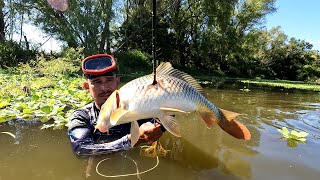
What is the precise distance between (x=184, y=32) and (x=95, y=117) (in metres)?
29.4

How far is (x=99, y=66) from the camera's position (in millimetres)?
3521

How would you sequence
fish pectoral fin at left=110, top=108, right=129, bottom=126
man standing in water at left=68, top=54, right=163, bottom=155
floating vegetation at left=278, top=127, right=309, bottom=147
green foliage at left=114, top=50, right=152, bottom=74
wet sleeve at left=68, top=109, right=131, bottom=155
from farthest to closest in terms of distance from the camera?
green foliage at left=114, top=50, right=152, bottom=74, floating vegetation at left=278, top=127, right=309, bottom=147, man standing in water at left=68, top=54, right=163, bottom=155, wet sleeve at left=68, top=109, right=131, bottom=155, fish pectoral fin at left=110, top=108, right=129, bottom=126

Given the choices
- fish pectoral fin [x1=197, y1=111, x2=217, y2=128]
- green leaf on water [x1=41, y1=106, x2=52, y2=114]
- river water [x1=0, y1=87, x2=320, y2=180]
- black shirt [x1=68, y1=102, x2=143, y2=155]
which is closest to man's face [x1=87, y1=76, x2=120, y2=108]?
black shirt [x1=68, y1=102, x2=143, y2=155]

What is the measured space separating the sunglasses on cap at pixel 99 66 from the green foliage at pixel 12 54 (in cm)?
1877

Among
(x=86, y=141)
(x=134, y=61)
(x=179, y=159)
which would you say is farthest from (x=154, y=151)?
(x=134, y=61)

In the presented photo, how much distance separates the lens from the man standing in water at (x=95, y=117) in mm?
3230

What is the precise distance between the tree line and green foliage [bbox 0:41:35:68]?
1.77 m

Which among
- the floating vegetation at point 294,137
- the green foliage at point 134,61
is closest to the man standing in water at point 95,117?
the floating vegetation at point 294,137

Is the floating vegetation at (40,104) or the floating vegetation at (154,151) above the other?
the floating vegetation at (40,104)

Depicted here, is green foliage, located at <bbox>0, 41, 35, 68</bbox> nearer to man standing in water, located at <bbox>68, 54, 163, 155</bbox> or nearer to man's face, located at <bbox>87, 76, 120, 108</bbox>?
man standing in water, located at <bbox>68, 54, 163, 155</bbox>

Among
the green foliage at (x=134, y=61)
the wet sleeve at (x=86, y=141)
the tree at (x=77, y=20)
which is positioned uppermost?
the tree at (x=77, y=20)

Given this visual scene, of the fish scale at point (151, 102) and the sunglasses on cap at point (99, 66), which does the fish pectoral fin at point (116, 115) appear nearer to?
the fish scale at point (151, 102)

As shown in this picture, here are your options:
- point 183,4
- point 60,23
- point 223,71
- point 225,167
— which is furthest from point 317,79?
point 225,167

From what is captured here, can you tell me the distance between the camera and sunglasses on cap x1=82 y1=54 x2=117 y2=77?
3.41m
